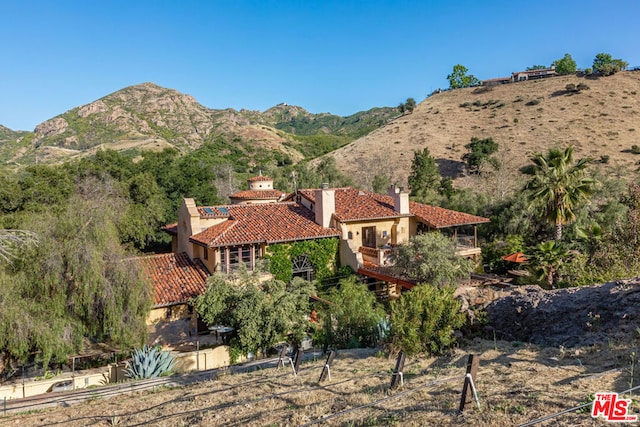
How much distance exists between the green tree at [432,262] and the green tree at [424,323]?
28.6ft

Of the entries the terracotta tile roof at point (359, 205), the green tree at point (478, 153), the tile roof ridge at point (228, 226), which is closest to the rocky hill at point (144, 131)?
the green tree at point (478, 153)

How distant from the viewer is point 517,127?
7712cm

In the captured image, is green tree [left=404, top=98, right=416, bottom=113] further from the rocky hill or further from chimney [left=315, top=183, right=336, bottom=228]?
chimney [left=315, top=183, right=336, bottom=228]

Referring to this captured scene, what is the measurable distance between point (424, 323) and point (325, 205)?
14400 mm

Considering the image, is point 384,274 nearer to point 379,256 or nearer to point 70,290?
point 379,256

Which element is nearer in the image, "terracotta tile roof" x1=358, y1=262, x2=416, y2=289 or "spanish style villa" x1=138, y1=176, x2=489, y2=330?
"spanish style villa" x1=138, y1=176, x2=489, y2=330

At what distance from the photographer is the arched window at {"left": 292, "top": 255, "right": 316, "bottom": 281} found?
24.7 meters

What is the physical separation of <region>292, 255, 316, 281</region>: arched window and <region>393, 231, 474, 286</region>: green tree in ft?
17.0

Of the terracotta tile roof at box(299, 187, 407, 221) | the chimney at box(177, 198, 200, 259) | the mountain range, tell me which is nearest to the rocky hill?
the mountain range

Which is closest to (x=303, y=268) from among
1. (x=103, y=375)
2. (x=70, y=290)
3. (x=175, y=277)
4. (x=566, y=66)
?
(x=175, y=277)

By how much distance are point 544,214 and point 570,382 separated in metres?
20.7

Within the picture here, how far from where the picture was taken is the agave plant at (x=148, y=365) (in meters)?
14.9

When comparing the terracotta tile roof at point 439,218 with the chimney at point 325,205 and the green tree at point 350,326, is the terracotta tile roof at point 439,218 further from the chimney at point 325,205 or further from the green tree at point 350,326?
the green tree at point 350,326

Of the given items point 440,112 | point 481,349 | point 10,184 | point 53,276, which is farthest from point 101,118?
point 481,349
